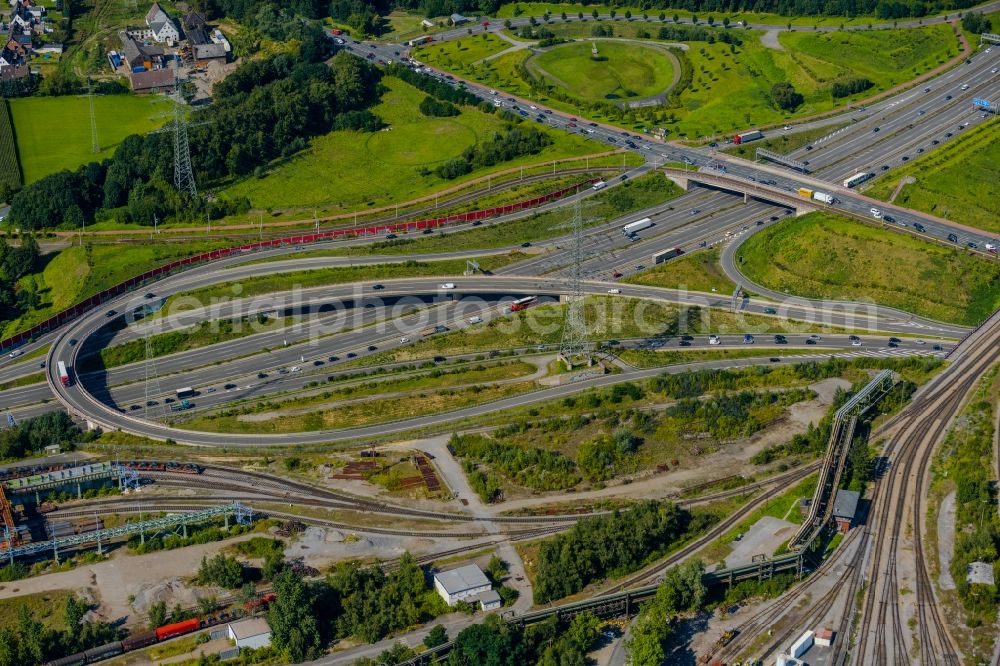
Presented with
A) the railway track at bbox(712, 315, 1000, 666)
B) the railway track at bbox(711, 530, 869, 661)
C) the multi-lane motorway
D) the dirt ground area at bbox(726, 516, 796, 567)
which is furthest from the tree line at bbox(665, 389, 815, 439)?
the railway track at bbox(711, 530, 869, 661)

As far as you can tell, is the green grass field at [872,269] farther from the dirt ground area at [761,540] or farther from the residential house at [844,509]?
the dirt ground area at [761,540]

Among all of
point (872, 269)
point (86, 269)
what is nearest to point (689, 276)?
point (872, 269)

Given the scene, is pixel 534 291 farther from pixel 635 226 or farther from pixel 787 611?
pixel 787 611

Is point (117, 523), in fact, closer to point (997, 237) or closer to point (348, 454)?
point (348, 454)

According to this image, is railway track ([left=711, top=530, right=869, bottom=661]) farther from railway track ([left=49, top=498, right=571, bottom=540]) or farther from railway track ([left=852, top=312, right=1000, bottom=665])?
railway track ([left=49, top=498, right=571, bottom=540])

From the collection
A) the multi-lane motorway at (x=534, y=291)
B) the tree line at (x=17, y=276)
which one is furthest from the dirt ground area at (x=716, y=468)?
the tree line at (x=17, y=276)

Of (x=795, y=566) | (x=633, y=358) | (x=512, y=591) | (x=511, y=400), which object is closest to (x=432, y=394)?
(x=511, y=400)
